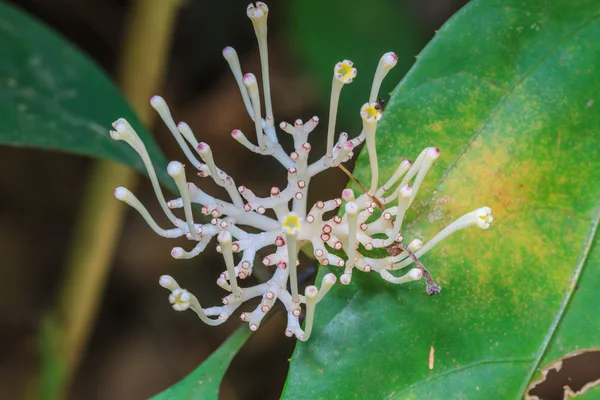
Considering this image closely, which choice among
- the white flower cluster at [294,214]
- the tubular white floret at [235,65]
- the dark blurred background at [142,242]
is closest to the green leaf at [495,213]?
the white flower cluster at [294,214]

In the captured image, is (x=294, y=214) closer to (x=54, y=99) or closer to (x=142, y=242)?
(x=54, y=99)

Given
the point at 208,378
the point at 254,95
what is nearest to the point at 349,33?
the point at 254,95

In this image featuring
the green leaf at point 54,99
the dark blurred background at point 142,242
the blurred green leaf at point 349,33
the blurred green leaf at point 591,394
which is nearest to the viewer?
the blurred green leaf at point 591,394

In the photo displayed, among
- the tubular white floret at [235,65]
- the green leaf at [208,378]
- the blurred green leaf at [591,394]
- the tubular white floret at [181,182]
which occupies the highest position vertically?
the tubular white floret at [235,65]

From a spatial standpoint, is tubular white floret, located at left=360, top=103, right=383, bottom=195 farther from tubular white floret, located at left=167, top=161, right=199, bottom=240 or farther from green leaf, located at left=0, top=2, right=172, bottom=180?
green leaf, located at left=0, top=2, right=172, bottom=180

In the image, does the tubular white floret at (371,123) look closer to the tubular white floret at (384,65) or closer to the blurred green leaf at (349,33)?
the tubular white floret at (384,65)

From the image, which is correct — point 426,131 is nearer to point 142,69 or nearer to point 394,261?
point 394,261

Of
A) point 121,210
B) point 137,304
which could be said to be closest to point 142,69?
point 121,210
